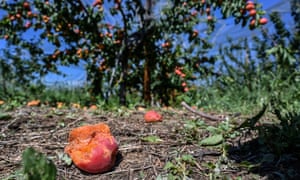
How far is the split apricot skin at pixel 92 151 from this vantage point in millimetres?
1118

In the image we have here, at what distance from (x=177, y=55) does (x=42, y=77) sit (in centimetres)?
235

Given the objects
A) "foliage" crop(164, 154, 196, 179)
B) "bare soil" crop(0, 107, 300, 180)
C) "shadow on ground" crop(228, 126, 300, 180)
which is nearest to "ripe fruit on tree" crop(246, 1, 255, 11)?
"bare soil" crop(0, 107, 300, 180)

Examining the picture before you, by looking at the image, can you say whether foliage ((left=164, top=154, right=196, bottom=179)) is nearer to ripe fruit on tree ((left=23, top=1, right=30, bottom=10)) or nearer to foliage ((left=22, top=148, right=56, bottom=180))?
foliage ((left=22, top=148, right=56, bottom=180))

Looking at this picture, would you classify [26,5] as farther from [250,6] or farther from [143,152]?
[143,152]

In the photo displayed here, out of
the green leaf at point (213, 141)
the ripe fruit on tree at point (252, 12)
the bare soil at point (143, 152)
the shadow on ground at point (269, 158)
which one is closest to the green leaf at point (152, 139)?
the bare soil at point (143, 152)

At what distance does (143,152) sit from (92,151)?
298 millimetres

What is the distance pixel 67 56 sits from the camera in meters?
4.97

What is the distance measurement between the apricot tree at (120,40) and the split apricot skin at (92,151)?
2977 mm

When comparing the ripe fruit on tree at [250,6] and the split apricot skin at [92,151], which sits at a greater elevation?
the ripe fruit on tree at [250,6]

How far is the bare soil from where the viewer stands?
1.15m

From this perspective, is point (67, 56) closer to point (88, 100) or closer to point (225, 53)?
point (88, 100)

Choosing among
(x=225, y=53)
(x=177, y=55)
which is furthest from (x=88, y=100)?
(x=225, y=53)

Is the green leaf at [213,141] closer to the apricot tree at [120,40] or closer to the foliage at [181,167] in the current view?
the foliage at [181,167]

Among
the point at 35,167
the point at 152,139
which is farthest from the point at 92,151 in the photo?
the point at 152,139
